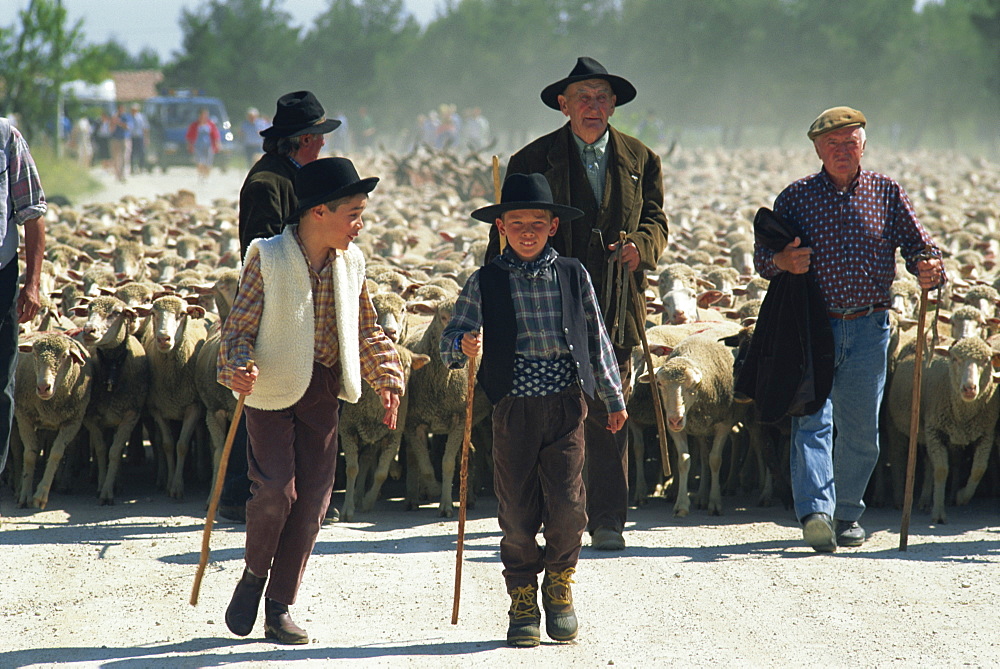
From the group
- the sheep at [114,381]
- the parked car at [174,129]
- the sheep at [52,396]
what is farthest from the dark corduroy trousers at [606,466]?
the parked car at [174,129]

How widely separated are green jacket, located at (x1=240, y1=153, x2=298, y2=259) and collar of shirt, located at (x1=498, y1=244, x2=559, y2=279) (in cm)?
169

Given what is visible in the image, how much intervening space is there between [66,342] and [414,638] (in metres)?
4.29

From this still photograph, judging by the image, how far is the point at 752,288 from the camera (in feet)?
39.9

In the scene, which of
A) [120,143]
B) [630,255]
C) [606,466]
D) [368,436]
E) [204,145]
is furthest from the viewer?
[204,145]

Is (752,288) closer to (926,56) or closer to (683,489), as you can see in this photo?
(683,489)

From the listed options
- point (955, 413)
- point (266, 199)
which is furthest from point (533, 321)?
point (955, 413)

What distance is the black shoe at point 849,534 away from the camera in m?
6.73

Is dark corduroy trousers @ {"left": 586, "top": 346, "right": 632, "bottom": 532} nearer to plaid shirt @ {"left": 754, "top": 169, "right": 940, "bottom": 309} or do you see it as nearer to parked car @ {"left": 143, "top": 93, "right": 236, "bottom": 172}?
plaid shirt @ {"left": 754, "top": 169, "right": 940, "bottom": 309}

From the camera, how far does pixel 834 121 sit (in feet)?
21.6

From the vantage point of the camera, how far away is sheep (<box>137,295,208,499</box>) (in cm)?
874

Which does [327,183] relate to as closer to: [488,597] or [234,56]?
[488,597]

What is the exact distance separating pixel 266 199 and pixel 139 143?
3619cm

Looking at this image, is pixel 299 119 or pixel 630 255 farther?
pixel 299 119

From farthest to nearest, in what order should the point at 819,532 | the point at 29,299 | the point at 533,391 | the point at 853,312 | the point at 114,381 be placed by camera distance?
the point at 114,381, the point at 853,312, the point at 819,532, the point at 29,299, the point at 533,391
